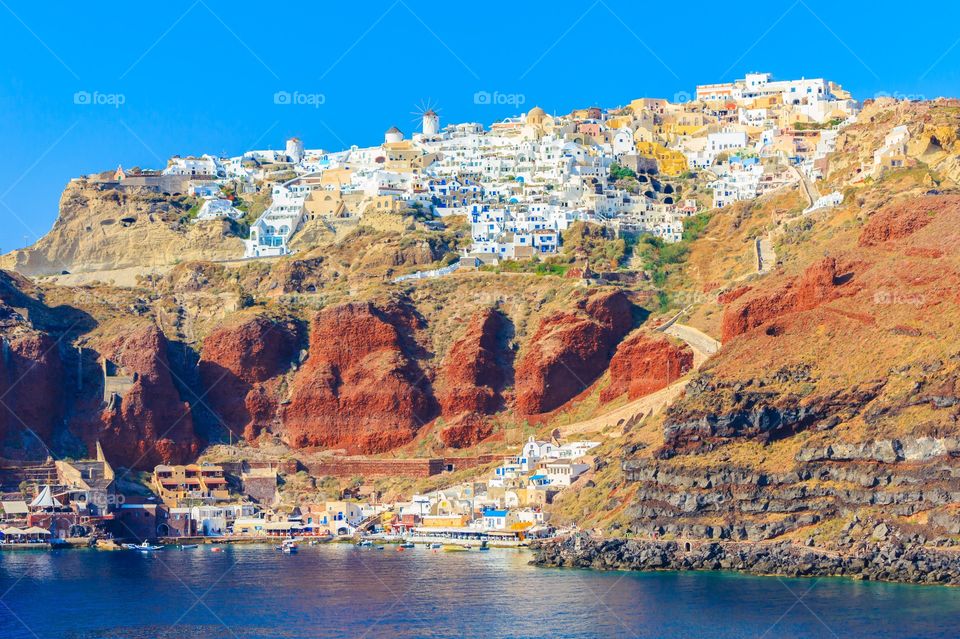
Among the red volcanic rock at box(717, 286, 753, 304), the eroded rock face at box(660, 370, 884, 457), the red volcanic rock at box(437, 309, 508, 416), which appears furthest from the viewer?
the red volcanic rock at box(437, 309, 508, 416)

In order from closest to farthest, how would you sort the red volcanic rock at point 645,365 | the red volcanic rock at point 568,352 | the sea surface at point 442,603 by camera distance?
the sea surface at point 442,603, the red volcanic rock at point 645,365, the red volcanic rock at point 568,352

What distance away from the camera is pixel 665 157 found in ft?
490

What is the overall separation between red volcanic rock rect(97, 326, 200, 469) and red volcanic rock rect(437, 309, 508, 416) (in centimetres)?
1689

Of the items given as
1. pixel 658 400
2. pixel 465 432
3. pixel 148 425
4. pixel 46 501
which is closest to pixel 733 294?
pixel 658 400

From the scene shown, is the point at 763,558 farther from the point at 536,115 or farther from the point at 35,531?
the point at 536,115

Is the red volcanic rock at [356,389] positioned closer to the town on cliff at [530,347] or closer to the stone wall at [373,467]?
the town on cliff at [530,347]

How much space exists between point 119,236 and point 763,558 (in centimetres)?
7645

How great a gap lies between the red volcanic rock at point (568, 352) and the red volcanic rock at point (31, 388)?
99.1ft

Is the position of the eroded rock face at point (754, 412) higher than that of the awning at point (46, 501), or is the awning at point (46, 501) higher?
the eroded rock face at point (754, 412)

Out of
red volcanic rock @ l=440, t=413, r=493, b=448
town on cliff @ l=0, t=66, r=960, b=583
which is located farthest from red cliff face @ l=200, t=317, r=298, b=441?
red volcanic rock @ l=440, t=413, r=493, b=448

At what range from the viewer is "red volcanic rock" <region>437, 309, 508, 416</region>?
118 meters

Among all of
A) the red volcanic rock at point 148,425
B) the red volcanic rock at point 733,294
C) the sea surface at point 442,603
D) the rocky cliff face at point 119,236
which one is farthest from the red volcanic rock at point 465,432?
the rocky cliff face at point 119,236

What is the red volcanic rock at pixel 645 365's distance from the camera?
112 metres

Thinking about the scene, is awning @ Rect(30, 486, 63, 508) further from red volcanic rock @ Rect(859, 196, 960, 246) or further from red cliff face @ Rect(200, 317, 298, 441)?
red volcanic rock @ Rect(859, 196, 960, 246)
